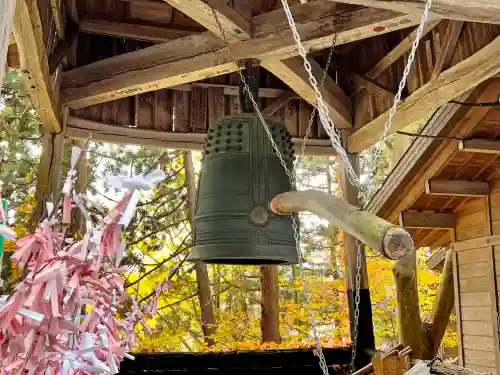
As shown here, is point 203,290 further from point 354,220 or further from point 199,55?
point 354,220

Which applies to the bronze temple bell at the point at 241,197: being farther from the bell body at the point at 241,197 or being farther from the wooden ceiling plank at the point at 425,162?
the wooden ceiling plank at the point at 425,162

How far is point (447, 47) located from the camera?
144 inches

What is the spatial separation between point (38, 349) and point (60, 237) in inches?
8.0

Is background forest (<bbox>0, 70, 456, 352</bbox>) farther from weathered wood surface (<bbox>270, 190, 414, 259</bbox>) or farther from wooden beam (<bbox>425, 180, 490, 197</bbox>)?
weathered wood surface (<bbox>270, 190, 414, 259</bbox>)

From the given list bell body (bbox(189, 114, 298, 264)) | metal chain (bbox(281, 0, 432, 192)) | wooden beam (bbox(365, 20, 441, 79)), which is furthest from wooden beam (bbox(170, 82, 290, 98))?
metal chain (bbox(281, 0, 432, 192))

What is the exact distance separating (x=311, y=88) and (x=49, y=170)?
2149 mm

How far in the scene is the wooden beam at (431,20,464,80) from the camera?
360cm

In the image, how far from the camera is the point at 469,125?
4621 millimetres

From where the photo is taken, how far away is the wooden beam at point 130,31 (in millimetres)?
4789

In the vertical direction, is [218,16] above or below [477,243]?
above

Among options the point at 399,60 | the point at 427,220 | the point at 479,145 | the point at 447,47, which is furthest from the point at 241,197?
the point at 427,220

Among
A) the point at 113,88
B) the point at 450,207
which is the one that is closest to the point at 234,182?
the point at 113,88

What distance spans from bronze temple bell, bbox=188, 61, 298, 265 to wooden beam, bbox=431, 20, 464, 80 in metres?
1.24

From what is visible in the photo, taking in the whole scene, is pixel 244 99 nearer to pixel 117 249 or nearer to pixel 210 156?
pixel 210 156
